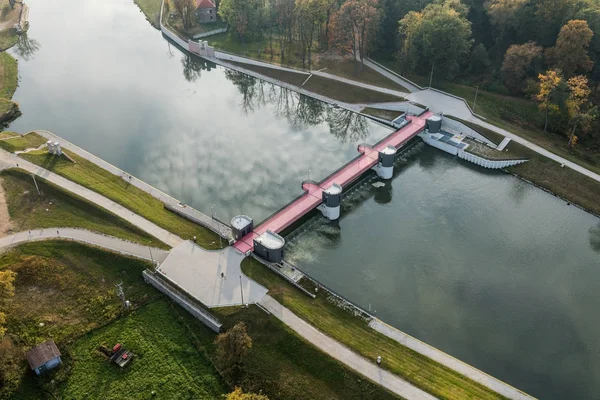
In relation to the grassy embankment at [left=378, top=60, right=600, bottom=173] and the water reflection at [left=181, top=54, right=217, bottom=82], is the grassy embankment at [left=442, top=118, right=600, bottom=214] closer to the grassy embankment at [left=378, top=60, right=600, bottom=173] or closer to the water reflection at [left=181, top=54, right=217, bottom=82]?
the grassy embankment at [left=378, top=60, right=600, bottom=173]

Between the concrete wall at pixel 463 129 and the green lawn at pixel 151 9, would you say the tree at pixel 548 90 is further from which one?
the green lawn at pixel 151 9

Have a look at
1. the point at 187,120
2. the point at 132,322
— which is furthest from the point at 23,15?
the point at 132,322

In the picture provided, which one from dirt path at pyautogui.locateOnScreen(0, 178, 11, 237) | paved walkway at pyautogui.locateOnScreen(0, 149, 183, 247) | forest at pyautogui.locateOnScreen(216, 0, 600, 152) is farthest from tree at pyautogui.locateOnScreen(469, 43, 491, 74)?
dirt path at pyautogui.locateOnScreen(0, 178, 11, 237)

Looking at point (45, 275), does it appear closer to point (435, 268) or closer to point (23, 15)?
point (435, 268)

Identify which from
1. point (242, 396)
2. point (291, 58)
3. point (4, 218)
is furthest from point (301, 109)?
point (242, 396)

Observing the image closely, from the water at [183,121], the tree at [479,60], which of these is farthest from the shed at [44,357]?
the tree at [479,60]

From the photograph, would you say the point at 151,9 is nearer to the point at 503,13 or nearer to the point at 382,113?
the point at 382,113
